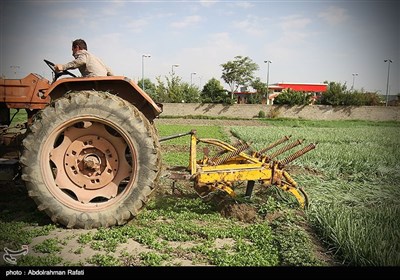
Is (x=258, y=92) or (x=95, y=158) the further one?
(x=258, y=92)

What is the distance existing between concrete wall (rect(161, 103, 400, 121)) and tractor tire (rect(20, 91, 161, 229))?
3038cm

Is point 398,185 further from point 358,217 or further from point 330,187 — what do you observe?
point 358,217

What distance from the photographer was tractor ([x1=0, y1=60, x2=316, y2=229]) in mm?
3533

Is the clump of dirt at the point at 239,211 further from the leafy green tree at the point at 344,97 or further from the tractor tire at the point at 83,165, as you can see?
the leafy green tree at the point at 344,97

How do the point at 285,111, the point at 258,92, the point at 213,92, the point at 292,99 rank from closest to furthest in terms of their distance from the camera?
the point at 285,111
the point at 292,99
the point at 213,92
the point at 258,92

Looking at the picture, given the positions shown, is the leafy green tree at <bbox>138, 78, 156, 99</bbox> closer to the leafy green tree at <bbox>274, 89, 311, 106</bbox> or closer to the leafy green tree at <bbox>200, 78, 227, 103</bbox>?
the leafy green tree at <bbox>200, 78, 227, 103</bbox>

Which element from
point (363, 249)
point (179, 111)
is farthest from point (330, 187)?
point (179, 111)

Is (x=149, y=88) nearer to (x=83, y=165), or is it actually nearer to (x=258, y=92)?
(x=258, y=92)

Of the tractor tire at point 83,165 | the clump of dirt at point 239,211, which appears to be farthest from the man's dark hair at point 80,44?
the clump of dirt at point 239,211

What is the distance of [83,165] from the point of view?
149 inches

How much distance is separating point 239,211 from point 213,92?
122 ft

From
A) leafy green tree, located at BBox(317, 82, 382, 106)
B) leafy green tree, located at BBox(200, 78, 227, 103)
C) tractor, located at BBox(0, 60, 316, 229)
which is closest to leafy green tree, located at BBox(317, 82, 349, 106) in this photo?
leafy green tree, located at BBox(317, 82, 382, 106)

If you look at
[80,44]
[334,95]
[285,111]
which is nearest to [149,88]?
[285,111]
